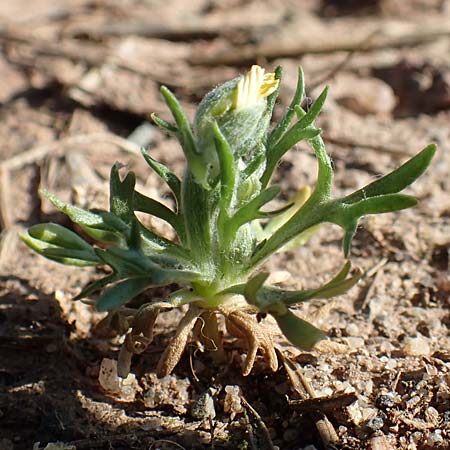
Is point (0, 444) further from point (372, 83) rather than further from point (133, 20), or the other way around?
point (133, 20)

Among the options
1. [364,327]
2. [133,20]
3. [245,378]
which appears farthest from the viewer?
[133,20]

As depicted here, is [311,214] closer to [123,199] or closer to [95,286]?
[123,199]

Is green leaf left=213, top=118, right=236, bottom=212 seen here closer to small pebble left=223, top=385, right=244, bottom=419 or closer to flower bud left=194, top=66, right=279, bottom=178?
flower bud left=194, top=66, right=279, bottom=178

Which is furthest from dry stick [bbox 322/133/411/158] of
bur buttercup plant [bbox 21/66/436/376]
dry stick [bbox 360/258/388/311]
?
bur buttercup plant [bbox 21/66/436/376]

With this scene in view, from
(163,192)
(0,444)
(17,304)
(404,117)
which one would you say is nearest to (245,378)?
(0,444)

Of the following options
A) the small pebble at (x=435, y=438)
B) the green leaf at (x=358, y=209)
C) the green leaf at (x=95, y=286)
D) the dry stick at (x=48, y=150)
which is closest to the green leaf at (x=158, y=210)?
the green leaf at (x=95, y=286)

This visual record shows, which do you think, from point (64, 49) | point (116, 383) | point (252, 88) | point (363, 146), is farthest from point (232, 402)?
point (64, 49)

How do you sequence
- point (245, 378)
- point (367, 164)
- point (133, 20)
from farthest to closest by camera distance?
point (133, 20)
point (367, 164)
point (245, 378)

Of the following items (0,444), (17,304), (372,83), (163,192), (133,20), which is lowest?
(0,444)
